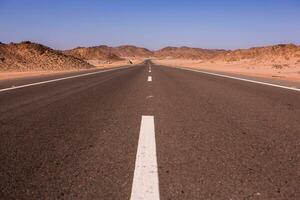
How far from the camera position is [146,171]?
3.52m

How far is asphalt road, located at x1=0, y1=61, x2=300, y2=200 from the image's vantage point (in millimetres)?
3121

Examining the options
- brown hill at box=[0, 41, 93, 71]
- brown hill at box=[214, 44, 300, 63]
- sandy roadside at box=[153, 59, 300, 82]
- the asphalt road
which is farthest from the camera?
brown hill at box=[214, 44, 300, 63]

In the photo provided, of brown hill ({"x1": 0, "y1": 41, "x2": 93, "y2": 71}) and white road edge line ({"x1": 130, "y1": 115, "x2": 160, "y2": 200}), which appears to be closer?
white road edge line ({"x1": 130, "y1": 115, "x2": 160, "y2": 200})

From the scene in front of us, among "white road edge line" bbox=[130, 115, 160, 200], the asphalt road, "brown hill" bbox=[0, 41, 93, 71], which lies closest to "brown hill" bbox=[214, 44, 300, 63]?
"brown hill" bbox=[0, 41, 93, 71]

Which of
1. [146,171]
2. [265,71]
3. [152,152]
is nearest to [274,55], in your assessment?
[265,71]

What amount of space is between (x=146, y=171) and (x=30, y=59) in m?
45.8

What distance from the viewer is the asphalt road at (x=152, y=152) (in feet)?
10.2

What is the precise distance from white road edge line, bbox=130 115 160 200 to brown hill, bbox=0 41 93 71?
121ft

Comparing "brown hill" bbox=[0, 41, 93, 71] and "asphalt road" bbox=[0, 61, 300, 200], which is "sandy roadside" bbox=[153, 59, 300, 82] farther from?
"brown hill" bbox=[0, 41, 93, 71]

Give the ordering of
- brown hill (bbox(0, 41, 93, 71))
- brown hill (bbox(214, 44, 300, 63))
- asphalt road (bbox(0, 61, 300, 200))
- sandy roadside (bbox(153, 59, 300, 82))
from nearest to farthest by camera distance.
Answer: asphalt road (bbox(0, 61, 300, 200))
sandy roadside (bbox(153, 59, 300, 82))
brown hill (bbox(0, 41, 93, 71))
brown hill (bbox(214, 44, 300, 63))

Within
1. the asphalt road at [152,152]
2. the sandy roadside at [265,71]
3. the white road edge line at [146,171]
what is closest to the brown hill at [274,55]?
the sandy roadside at [265,71]

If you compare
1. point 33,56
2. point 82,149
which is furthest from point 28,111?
point 33,56

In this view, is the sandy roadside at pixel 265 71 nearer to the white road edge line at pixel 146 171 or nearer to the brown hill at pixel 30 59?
the white road edge line at pixel 146 171

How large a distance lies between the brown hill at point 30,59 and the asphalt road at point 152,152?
35149 millimetres
